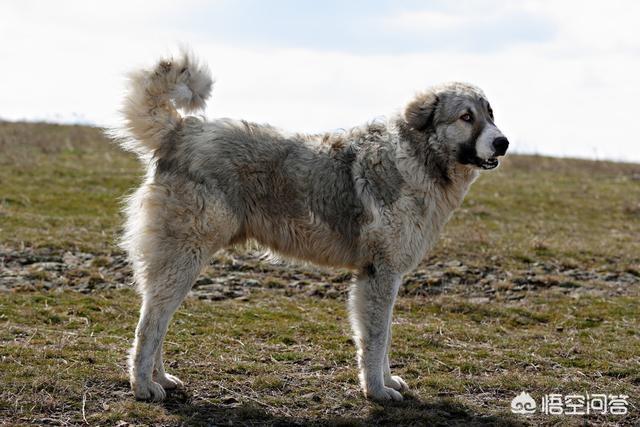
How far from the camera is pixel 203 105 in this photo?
244 inches

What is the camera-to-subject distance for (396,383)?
6.17 m

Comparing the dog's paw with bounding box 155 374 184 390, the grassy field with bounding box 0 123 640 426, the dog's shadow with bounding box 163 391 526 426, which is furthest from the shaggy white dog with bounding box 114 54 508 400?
the grassy field with bounding box 0 123 640 426

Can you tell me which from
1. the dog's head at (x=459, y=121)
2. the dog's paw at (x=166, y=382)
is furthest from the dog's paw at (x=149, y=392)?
the dog's head at (x=459, y=121)

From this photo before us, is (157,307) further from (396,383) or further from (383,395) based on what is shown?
(396,383)

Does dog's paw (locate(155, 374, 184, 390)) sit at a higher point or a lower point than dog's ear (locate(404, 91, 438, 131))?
lower

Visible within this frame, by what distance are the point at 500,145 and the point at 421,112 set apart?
2.24ft

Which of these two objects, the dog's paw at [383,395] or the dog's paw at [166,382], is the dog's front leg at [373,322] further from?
the dog's paw at [166,382]

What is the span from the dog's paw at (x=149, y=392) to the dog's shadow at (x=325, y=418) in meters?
0.07

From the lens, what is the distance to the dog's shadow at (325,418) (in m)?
5.40

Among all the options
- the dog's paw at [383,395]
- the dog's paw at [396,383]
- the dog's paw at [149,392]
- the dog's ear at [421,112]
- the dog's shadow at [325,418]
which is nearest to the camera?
the dog's shadow at [325,418]

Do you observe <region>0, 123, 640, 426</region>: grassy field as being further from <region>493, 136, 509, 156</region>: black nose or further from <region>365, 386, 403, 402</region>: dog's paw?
<region>493, 136, 509, 156</region>: black nose

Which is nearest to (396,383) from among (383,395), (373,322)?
(383,395)

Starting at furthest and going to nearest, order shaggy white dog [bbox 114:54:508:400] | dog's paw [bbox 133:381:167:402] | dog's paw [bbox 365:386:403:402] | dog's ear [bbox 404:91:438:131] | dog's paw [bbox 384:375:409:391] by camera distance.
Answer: dog's ear [bbox 404:91:438:131] < dog's paw [bbox 384:375:409:391] < dog's paw [bbox 365:386:403:402] < shaggy white dog [bbox 114:54:508:400] < dog's paw [bbox 133:381:167:402]

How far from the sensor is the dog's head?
6.23 m
